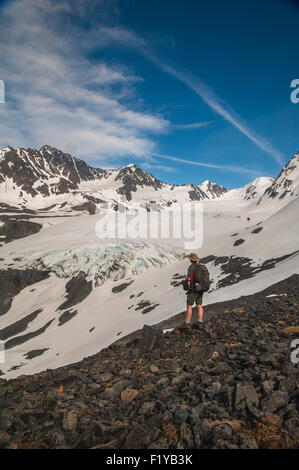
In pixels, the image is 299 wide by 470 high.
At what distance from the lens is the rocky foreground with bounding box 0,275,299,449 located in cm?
438

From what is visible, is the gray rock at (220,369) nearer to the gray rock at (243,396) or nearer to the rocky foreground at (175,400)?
the rocky foreground at (175,400)

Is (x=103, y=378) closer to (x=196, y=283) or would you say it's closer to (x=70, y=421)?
(x=70, y=421)

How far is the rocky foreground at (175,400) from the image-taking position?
4375mm

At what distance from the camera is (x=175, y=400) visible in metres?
5.66

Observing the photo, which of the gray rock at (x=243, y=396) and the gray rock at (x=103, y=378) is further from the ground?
the gray rock at (x=243, y=396)

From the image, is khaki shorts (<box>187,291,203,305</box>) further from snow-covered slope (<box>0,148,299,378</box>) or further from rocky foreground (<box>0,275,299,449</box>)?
snow-covered slope (<box>0,148,299,378</box>)

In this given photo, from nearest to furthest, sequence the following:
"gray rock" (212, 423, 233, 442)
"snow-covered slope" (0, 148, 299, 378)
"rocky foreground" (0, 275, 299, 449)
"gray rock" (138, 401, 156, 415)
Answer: "gray rock" (212, 423, 233, 442) < "rocky foreground" (0, 275, 299, 449) < "gray rock" (138, 401, 156, 415) < "snow-covered slope" (0, 148, 299, 378)

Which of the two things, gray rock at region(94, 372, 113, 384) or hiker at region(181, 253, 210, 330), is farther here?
hiker at region(181, 253, 210, 330)

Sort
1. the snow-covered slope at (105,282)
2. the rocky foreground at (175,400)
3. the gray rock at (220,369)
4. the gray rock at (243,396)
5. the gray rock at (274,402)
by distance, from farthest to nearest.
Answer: the snow-covered slope at (105,282) → the gray rock at (220,369) → the gray rock at (243,396) → the gray rock at (274,402) → the rocky foreground at (175,400)

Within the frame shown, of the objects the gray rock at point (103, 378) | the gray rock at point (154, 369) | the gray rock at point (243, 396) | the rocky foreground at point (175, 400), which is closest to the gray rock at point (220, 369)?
the rocky foreground at point (175, 400)

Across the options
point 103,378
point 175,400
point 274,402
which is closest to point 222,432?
point 274,402

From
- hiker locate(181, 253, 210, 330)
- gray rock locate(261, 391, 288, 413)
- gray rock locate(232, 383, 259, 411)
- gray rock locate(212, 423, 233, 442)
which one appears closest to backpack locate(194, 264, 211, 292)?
hiker locate(181, 253, 210, 330)

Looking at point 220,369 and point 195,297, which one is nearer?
point 220,369

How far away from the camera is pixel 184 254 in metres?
64.1
